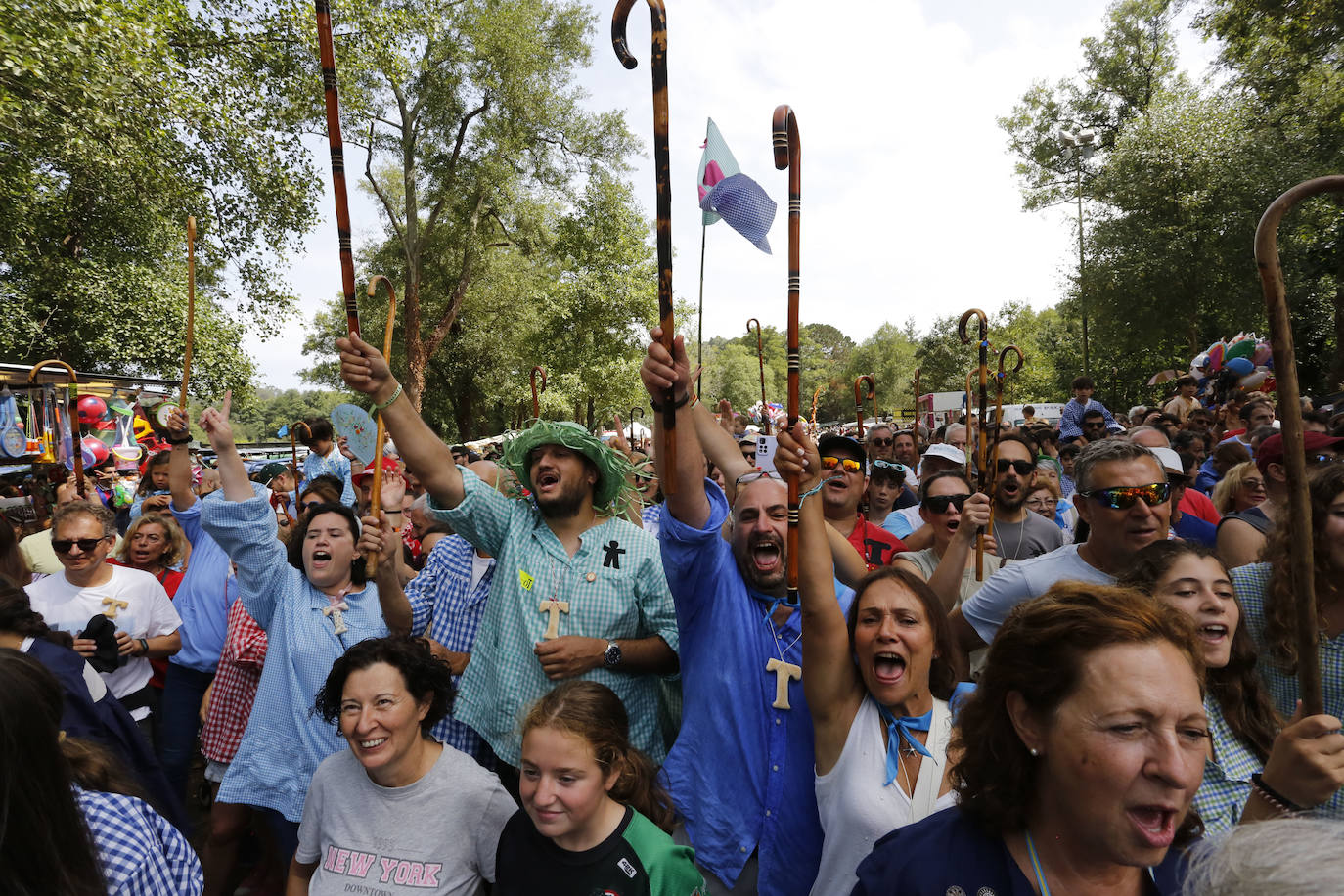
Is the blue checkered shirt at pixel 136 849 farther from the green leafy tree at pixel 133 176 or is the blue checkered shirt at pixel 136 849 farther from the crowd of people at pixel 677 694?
the green leafy tree at pixel 133 176

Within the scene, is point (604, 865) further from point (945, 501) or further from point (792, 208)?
point (945, 501)

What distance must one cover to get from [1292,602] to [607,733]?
6.96ft

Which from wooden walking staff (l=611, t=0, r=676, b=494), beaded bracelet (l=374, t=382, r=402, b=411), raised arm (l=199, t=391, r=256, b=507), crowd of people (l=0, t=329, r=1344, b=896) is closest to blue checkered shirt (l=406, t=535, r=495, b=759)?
crowd of people (l=0, t=329, r=1344, b=896)

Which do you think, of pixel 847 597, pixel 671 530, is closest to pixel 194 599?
pixel 671 530

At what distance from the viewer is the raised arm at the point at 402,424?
2.58 metres

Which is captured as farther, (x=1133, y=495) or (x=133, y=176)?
(x=133, y=176)

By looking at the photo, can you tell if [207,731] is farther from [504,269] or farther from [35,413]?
[504,269]

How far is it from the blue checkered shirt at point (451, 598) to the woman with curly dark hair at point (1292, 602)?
2722 millimetres

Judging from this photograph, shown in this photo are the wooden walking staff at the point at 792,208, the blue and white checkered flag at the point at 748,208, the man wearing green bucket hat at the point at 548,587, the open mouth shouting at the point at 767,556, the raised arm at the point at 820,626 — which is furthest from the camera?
the man wearing green bucket hat at the point at 548,587

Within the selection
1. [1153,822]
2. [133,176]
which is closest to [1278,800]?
[1153,822]

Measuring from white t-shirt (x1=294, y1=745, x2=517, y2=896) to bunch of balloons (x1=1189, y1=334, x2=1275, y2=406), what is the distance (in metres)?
11.8

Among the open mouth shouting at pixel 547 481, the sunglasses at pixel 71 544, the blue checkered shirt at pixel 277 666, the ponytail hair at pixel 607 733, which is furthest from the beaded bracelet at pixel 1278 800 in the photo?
the sunglasses at pixel 71 544

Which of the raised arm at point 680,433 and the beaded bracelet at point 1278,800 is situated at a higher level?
the raised arm at point 680,433

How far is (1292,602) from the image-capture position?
240cm
